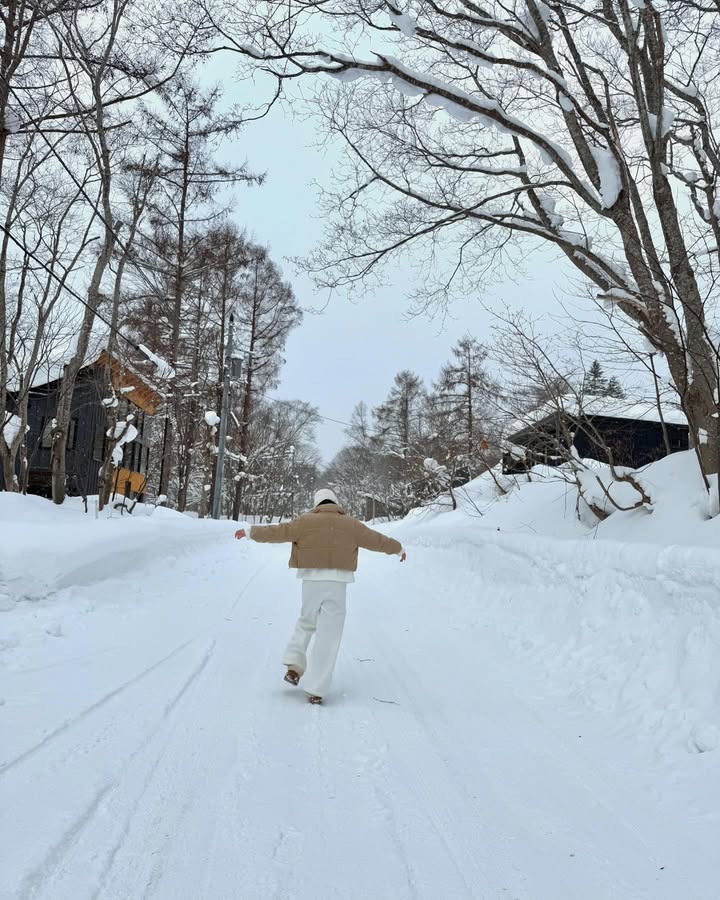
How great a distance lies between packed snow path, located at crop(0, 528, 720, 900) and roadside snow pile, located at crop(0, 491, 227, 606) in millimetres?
580

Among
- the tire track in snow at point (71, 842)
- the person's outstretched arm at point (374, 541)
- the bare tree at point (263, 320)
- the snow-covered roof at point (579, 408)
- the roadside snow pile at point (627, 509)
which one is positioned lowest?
the tire track in snow at point (71, 842)

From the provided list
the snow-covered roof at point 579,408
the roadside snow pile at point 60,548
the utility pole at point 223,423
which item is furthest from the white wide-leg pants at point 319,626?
the utility pole at point 223,423

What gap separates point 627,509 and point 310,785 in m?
5.72

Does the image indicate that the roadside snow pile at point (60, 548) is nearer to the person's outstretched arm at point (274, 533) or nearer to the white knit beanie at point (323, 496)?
the person's outstretched arm at point (274, 533)

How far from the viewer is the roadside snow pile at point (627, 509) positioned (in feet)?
20.0

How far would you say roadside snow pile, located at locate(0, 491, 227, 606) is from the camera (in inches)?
245

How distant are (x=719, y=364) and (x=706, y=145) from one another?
16.4 feet

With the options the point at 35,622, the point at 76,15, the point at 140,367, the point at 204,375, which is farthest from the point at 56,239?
the point at 35,622

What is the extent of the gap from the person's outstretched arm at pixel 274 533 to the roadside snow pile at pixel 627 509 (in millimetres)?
3539

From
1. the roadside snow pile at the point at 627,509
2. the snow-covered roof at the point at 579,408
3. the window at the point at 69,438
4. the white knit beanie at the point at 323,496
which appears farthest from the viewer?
the window at the point at 69,438

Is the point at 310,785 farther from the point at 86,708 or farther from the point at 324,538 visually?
the point at 324,538

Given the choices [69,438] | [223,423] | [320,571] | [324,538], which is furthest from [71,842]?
[69,438]

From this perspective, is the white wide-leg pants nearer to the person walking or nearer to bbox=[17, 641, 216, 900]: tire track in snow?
the person walking

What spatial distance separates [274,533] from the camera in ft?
16.1
